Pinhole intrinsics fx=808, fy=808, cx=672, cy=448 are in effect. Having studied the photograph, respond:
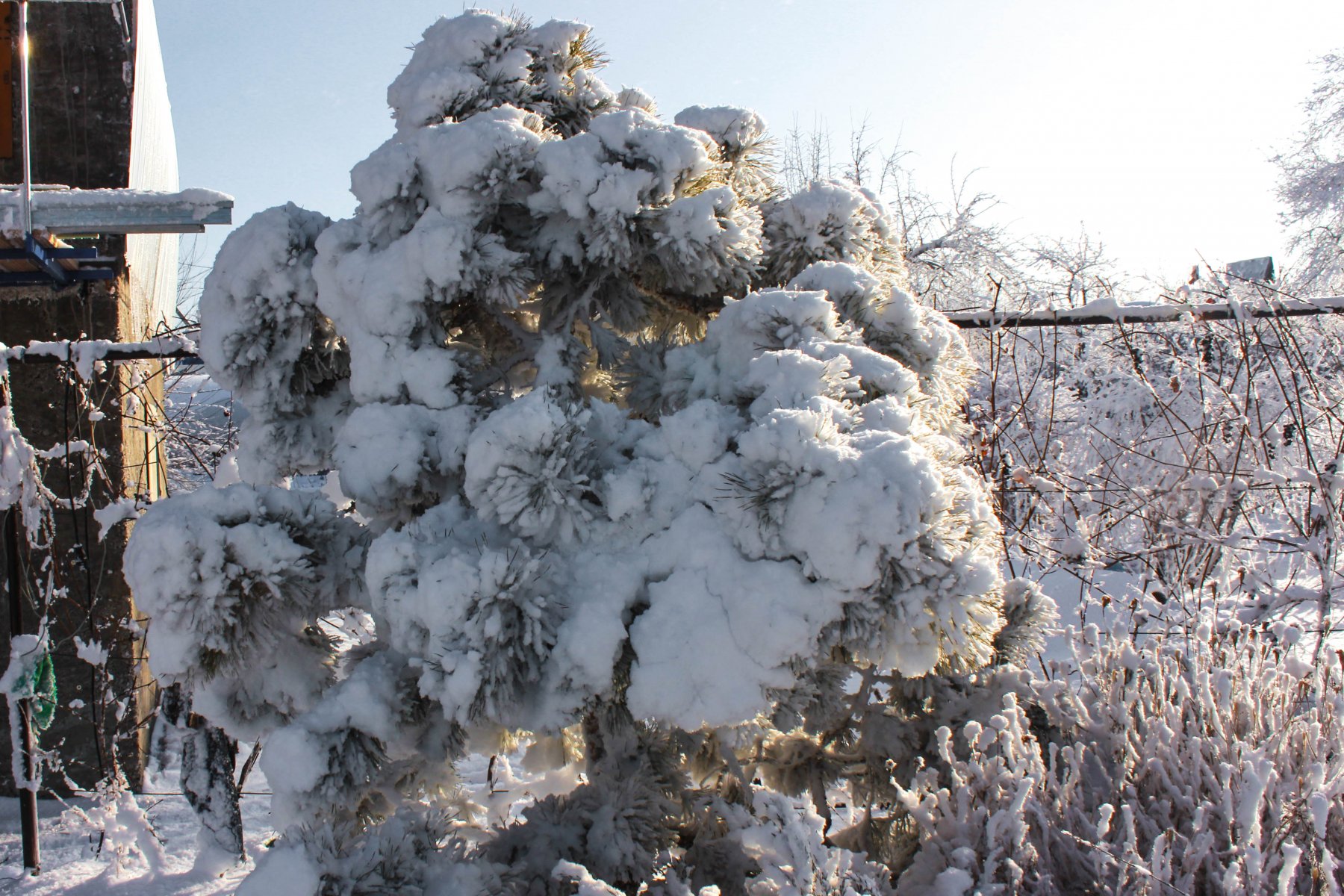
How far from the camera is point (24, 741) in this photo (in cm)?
320

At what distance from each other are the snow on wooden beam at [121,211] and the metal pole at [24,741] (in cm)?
145

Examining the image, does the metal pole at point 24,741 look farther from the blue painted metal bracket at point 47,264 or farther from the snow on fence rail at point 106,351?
the blue painted metal bracket at point 47,264

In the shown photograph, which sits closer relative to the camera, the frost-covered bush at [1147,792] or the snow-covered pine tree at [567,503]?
the snow-covered pine tree at [567,503]

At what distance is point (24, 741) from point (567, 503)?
3.02 meters

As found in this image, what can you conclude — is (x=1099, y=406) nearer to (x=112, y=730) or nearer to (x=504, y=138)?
(x=504, y=138)

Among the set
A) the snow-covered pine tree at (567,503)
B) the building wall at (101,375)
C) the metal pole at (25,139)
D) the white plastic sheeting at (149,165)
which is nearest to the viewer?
the snow-covered pine tree at (567,503)

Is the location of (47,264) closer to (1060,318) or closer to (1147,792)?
(1060,318)

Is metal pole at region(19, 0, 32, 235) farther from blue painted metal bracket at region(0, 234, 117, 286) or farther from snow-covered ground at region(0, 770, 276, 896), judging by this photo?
snow-covered ground at region(0, 770, 276, 896)

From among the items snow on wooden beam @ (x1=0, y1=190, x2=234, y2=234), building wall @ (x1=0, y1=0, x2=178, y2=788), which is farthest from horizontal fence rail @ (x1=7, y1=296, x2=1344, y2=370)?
building wall @ (x1=0, y1=0, x2=178, y2=788)

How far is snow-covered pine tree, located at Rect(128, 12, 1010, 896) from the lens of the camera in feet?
4.89

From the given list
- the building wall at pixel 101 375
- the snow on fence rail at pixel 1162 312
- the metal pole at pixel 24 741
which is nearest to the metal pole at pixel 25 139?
the building wall at pixel 101 375

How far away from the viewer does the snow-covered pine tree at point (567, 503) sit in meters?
1.49

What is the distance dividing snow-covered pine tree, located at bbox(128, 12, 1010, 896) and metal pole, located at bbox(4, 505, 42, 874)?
171 centimetres

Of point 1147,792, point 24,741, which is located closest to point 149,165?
point 24,741
